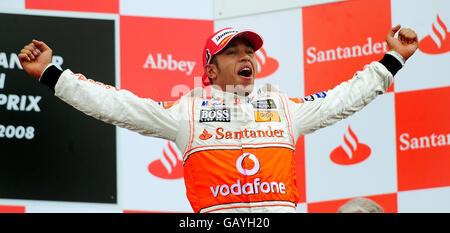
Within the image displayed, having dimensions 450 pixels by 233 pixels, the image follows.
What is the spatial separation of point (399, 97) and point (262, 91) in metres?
1.53

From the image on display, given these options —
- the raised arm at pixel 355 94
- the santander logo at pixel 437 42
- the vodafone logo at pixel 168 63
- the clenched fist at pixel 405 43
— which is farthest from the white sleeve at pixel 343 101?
the vodafone logo at pixel 168 63

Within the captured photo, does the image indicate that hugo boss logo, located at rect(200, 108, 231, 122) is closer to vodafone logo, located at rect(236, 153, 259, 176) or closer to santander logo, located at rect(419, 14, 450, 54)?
vodafone logo, located at rect(236, 153, 259, 176)

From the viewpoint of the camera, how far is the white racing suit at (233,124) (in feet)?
11.1

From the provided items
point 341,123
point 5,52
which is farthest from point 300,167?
point 5,52

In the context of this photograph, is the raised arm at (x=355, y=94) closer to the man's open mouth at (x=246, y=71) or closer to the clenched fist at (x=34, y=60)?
the man's open mouth at (x=246, y=71)

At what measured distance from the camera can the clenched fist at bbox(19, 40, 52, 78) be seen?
11.3 feet

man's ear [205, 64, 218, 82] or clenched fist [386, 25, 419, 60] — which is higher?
clenched fist [386, 25, 419, 60]

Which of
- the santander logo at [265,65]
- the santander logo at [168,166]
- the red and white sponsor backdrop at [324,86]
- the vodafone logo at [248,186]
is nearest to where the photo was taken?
the vodafone logo at [248,186]

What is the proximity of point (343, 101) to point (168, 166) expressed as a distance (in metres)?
1.70

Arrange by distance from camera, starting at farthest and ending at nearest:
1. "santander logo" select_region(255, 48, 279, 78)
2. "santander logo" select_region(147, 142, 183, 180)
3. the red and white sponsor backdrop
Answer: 1. "santander logo" select_region(255, 48, 279, 78)
2. "santander logo" select_region(147, 142, 183, 180)
3. the red and white sponsor backdrop

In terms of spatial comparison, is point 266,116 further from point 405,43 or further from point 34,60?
point 34,60

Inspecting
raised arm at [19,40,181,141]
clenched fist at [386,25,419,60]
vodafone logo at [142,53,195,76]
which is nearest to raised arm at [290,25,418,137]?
clenched fist at [386,25,419,60]

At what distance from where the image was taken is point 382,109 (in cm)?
498

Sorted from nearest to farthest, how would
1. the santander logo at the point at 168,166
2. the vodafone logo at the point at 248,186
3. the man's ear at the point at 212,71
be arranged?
the vodafone logo at the point at 248,186, the man's ear at the point at 212,71, the santander logo at the point at 168,166
